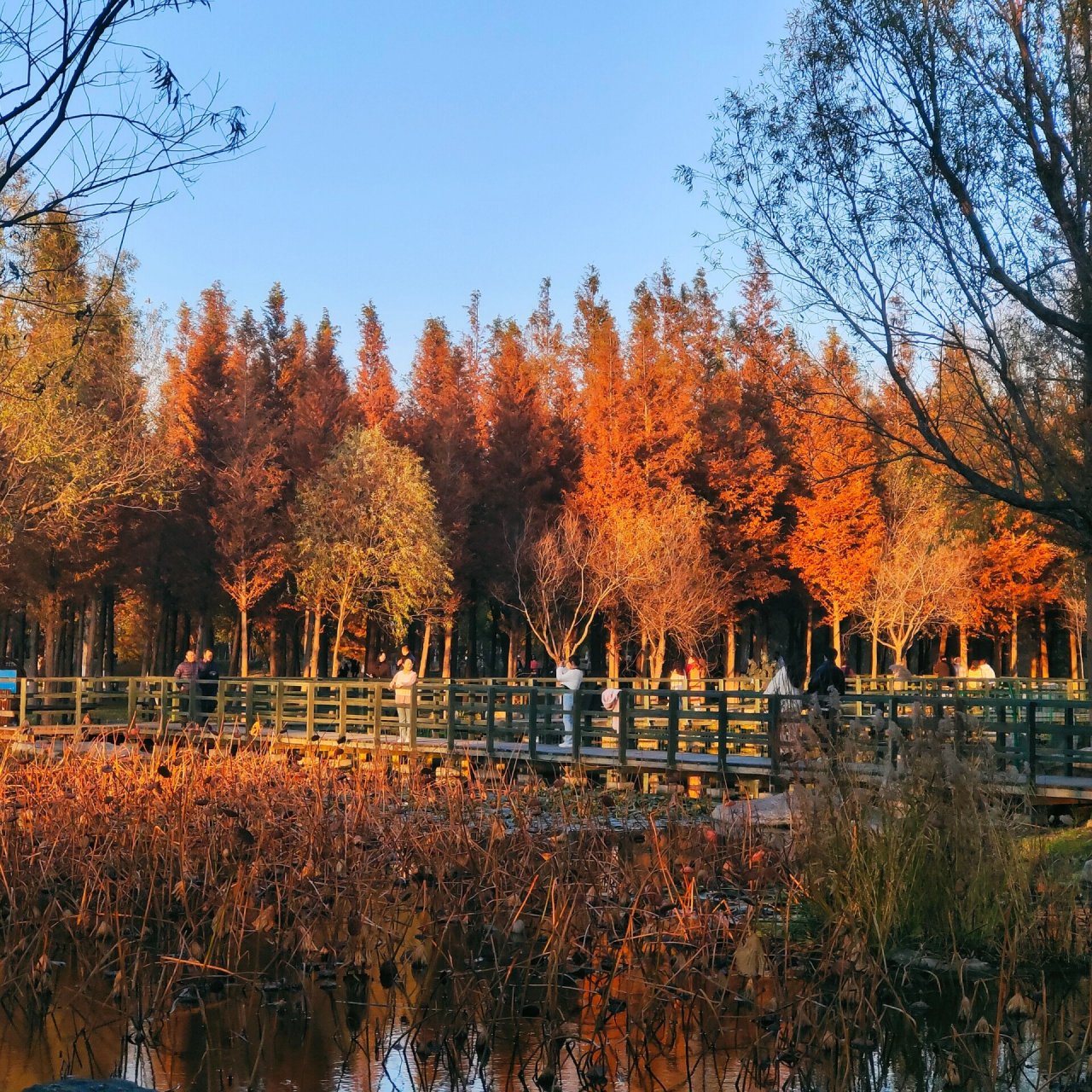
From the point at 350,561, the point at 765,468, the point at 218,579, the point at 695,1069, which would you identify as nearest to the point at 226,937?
the point at 695,1069

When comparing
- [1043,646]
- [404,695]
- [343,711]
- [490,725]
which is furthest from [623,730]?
[1043,646]

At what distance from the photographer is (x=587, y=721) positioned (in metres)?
21.1

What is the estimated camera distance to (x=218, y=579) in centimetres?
4572

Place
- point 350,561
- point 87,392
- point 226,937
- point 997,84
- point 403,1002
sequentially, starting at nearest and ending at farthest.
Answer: point 403,1002 < point 226,937 < point 997,84 < point 87,392 < point 350,561

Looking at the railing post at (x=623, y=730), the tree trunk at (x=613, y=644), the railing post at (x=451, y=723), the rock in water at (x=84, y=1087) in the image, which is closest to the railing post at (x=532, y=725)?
the railing post at (x=451, y=723)

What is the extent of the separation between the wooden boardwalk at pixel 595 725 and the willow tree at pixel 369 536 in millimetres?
11123

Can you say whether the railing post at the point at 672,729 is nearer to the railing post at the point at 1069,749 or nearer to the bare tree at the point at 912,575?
the railing post at the point at 1069,749

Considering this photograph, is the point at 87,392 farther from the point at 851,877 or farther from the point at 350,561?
the point at 851,877

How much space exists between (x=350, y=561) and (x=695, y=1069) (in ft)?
119

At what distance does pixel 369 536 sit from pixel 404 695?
66.7 feet

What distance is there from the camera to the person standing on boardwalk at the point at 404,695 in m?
22.3

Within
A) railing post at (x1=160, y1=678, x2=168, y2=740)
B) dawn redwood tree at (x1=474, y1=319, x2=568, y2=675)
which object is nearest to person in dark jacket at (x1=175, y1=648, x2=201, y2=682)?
railing post at (x1=160, y1=678, x2=168, y2=740)

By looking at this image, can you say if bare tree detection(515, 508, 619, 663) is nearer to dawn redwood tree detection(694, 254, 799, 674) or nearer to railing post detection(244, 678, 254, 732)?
dawn redwood tree detection(694, 254, 799, 674)

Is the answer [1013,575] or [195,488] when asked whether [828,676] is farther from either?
[1013,575]
